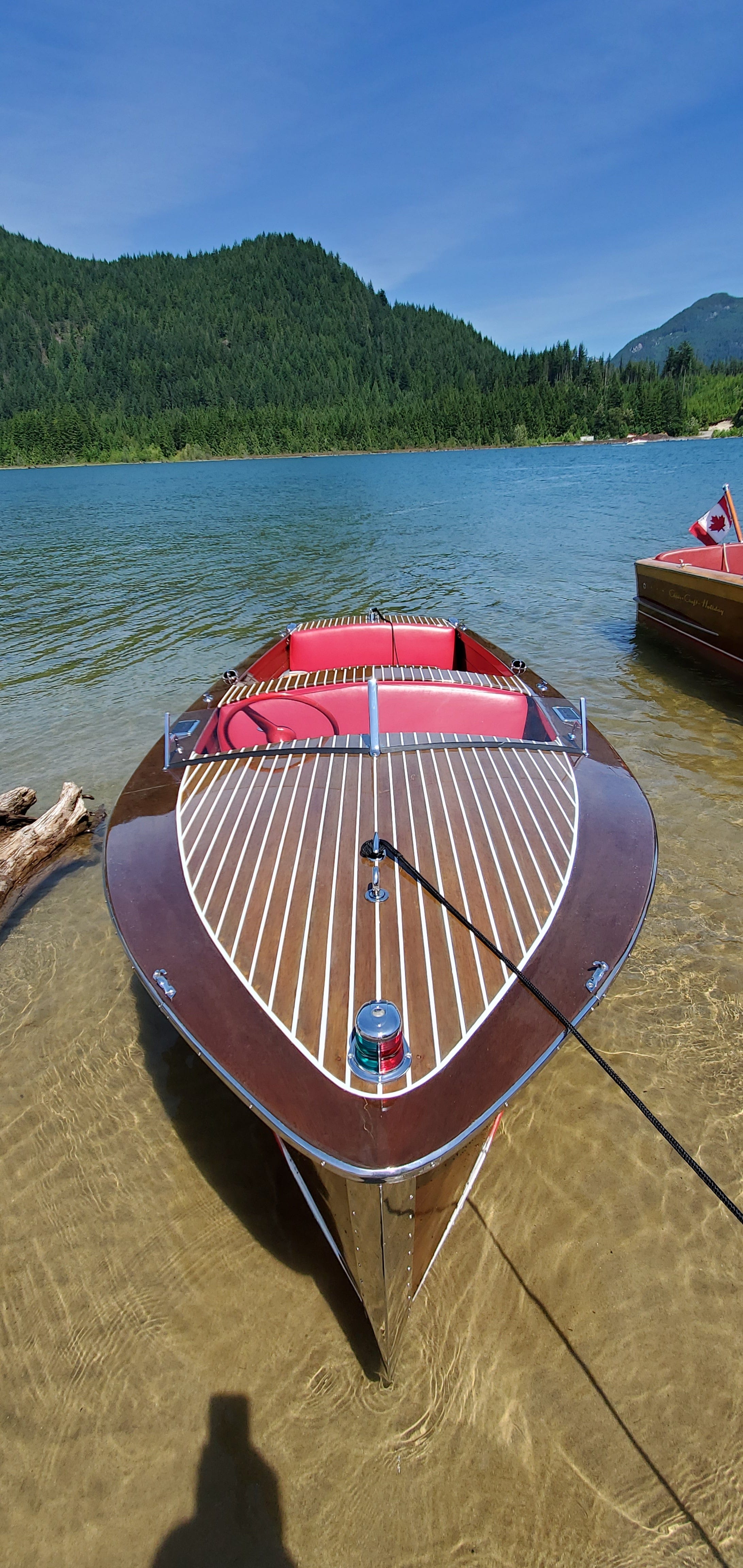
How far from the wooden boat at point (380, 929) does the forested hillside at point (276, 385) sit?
113113 mm

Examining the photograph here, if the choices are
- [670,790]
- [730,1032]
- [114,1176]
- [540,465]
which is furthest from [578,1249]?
[540,465]

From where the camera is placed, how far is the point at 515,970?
2664 millimetres

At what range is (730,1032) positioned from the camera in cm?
416

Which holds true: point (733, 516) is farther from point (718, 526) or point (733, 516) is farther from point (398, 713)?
point (398, 713)

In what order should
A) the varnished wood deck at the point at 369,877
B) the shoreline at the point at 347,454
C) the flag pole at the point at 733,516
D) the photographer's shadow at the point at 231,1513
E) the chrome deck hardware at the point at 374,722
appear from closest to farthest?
the photographer's shadow at the point at 231,1513, the varnished wood deck at the point at 369,877, the chrome deck hardware at the point at 374,722, the flag pole at the point at 733,516, the shoreline at the point at 347,454

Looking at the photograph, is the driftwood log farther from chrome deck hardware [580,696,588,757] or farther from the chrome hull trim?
chrome deck hardware [580,696,588,757]

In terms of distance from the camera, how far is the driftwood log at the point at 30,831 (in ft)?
19.3

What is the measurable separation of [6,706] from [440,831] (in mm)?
9308

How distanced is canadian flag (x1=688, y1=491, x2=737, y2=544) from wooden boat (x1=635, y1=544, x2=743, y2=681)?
0.50 feet

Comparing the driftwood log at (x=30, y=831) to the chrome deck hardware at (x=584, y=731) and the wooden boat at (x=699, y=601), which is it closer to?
the chrome deck hardware at (x=584, y=731)

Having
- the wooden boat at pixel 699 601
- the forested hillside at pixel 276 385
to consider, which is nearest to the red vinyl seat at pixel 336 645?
the wooden boat at pixel 699 601

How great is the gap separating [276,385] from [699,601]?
6016 inches

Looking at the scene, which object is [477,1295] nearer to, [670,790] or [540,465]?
[670,790]

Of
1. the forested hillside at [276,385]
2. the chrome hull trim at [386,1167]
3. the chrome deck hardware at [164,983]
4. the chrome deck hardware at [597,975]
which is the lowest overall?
the chrome hull trim at [386,1167]
